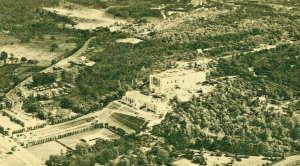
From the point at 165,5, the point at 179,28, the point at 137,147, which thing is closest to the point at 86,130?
the point at 137,147

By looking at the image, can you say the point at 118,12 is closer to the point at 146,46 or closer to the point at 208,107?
the point at 146,46

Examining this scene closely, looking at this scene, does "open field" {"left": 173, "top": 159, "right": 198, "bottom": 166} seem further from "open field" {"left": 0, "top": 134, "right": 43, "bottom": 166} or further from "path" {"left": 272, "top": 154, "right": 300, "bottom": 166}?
"open field" {"left": 0, "top": 134, "right": 43, "bottom": 166}

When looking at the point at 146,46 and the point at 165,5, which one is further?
the point at 165,5

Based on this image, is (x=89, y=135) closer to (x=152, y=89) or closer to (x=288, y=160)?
(x=152, y=89)

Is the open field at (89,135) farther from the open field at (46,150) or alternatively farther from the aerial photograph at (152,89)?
the open field at (46,150)

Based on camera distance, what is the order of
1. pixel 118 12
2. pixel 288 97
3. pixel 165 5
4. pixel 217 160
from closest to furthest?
pixel 217 160 < pixel 288 97 < pixel 118 12 < pixel 165 5
